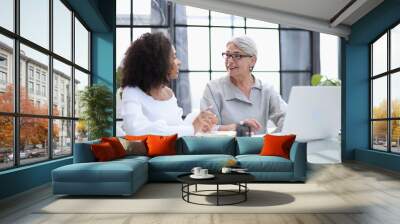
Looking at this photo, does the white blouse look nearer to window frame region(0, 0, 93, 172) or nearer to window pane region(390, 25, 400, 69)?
window frame region(0, 0, 93, 172)

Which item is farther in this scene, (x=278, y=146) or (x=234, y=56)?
(x=234, y=56)

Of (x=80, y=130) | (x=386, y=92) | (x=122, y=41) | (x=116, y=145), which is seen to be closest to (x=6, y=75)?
(x=116, y=145)

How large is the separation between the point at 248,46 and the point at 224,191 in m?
4.67

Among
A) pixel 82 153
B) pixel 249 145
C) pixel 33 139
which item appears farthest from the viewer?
pixel 249 145

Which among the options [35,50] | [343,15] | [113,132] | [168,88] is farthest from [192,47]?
[35,50]

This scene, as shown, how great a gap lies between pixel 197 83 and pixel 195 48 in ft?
2.71

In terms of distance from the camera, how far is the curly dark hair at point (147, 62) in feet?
26.7

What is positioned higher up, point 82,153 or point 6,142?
point 6,142

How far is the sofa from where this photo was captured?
4.68 m

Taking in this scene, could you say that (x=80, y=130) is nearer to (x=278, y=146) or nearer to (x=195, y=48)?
(x=195, y=48)

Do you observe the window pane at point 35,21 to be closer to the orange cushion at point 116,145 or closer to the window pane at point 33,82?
the window pane at point 33,82

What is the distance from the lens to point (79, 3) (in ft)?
A: 22.7

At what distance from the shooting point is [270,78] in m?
8.95

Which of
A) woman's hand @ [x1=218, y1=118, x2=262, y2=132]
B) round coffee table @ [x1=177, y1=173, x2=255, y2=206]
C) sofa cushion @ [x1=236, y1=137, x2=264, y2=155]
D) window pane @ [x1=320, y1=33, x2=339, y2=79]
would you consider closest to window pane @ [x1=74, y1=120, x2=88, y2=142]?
woman's hand @ [x1=218, y1=118, x2=262, y2=132]
